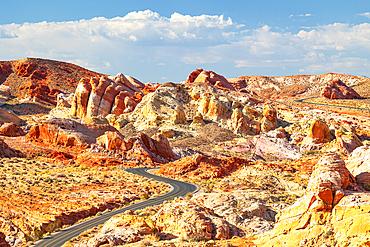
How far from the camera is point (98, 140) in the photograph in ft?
181

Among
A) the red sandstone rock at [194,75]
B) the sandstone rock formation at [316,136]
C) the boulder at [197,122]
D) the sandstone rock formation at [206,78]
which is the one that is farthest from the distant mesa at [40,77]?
the sandstone rock formation at [316,136]

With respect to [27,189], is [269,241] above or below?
above

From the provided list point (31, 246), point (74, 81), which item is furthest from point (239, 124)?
point (74, 81)

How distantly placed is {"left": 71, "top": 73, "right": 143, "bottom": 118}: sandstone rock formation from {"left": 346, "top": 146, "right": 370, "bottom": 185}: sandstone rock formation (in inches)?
3254

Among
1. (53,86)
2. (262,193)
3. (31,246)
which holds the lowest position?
(31,246)

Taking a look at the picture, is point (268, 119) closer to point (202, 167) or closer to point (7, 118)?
point (202, 167)

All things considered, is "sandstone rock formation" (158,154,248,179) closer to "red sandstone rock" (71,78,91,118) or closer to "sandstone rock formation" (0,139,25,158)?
"sandstone rock formation" (0,139,25,158)

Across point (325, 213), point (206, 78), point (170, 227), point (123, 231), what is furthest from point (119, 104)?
point (325, 213)

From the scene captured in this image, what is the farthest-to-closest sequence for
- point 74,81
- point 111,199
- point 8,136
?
point 74,81
point 8,136
point 111,199

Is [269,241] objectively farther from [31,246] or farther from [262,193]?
[31,246]

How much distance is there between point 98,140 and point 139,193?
73.5ft

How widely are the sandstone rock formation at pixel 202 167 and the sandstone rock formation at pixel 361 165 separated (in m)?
22.8

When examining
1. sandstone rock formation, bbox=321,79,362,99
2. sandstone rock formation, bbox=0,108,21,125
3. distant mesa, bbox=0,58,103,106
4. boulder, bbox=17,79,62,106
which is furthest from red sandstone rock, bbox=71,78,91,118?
sandstone rock formation, bbox=321,79,362,99

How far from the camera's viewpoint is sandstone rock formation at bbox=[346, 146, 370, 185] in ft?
58.6
